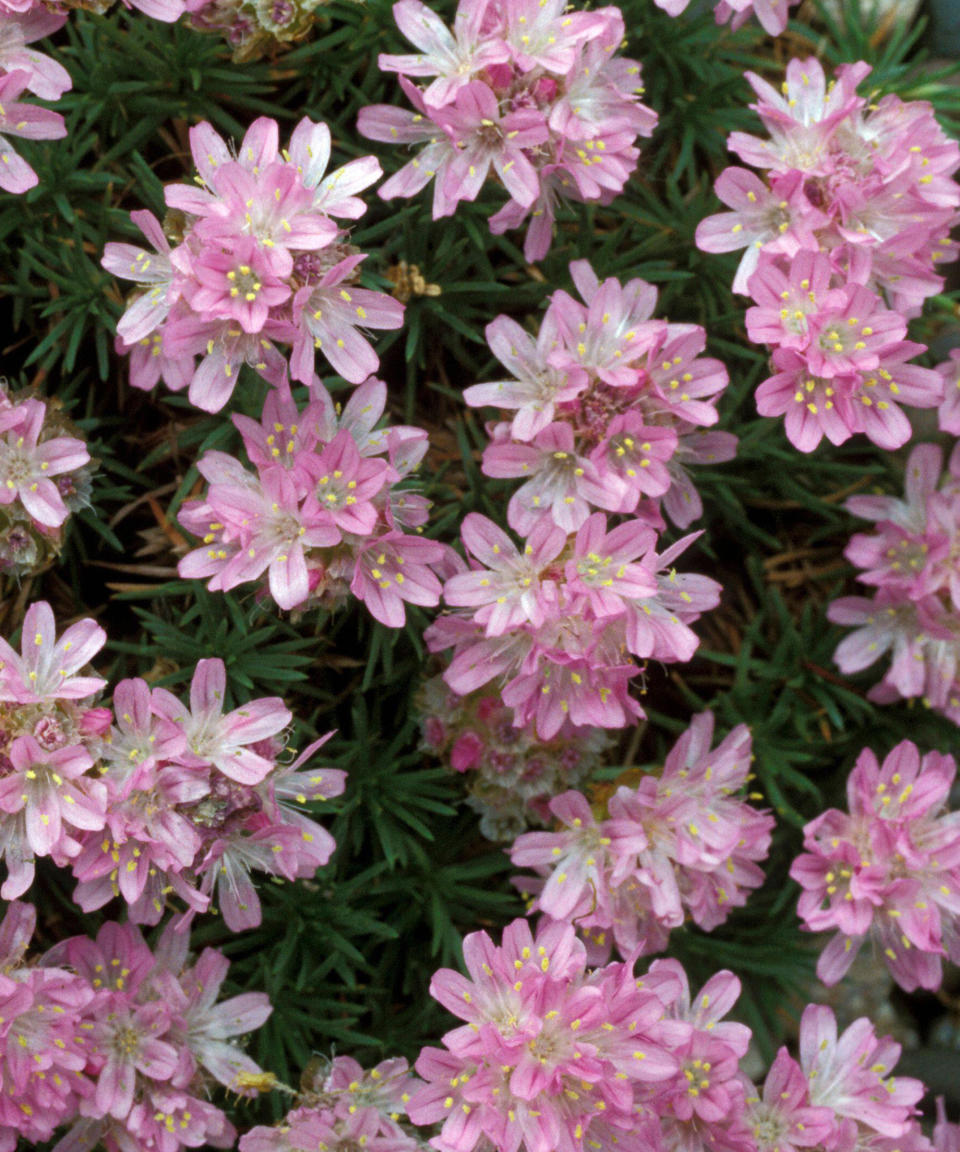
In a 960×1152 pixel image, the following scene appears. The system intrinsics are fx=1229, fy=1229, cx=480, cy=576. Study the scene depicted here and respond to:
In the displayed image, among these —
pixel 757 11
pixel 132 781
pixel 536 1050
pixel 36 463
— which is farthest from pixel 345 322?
pixel 536 1050

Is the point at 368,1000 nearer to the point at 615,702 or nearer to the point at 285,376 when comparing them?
the point at 615,702

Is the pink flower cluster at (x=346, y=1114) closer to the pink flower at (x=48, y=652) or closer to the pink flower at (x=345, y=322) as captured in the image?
the pink flower at (x=48, y=652)

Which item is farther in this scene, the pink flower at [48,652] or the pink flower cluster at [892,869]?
the pink flower cluster at [892,869]

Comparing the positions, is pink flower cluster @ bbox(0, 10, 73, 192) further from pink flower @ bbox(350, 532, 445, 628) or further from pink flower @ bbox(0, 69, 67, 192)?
pink flower @ bbox(350, 532, 445, 628)

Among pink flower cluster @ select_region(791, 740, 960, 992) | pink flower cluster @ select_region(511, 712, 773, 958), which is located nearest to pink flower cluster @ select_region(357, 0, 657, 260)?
pink flower cluster @ select_region(511, 712, 773, 958)

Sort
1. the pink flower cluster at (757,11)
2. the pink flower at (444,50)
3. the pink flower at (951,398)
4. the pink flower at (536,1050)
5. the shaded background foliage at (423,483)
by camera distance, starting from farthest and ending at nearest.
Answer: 1. the pink flower at (951,398)
2. the shaded background foliage at (423,483)
3. the pink flower cluster at (757,11)
4. the pink flower at (444,50)
5. the pink flower at (536,1050)

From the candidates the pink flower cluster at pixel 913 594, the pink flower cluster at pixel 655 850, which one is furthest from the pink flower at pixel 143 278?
the pink flower cluster at pixel 913 594

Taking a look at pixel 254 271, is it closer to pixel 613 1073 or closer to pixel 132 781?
pixel 132 781

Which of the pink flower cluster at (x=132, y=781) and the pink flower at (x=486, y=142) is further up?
the pink flower at (x=486, y=142)
